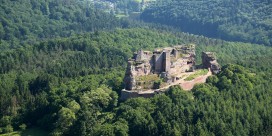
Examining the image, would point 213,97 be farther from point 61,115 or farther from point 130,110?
point 61,115

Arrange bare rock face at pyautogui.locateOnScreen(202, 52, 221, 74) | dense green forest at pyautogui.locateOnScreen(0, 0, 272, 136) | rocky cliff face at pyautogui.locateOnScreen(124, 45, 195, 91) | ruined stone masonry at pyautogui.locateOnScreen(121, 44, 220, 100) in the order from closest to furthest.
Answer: dense green forest at pyautogui.locateOnScreen(0, 0, 272, 136), ruined stone masonry at pyautogui.locateOnScreen(121, 44, 220, 100), rocky cliff face at pyautogui.locateOnScreen(124, 45, 195, 91), bare rock face at pyautogui.locateOnScreen(202, 52, 221, 74)

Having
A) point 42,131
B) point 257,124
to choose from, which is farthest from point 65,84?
point 257,124

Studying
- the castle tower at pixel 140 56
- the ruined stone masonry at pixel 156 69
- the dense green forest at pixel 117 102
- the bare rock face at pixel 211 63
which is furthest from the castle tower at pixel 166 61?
the bare rock face at pixel 211 63

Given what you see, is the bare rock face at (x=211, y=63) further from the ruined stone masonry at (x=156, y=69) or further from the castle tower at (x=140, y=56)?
the castle tower at (x=140, y=56)

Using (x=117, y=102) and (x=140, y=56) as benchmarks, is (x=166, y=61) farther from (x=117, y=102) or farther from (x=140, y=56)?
(x=117, y=102)

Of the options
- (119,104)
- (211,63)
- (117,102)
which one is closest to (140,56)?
(117,102)

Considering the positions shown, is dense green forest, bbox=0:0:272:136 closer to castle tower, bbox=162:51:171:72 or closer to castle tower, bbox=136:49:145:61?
castle tower, bbox=136:49:145:61

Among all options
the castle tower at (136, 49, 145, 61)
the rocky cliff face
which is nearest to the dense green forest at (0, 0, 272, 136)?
the rocky cliff face

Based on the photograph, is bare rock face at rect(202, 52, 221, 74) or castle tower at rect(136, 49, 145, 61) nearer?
castle tower at rect(136, 49, 145, 61)
